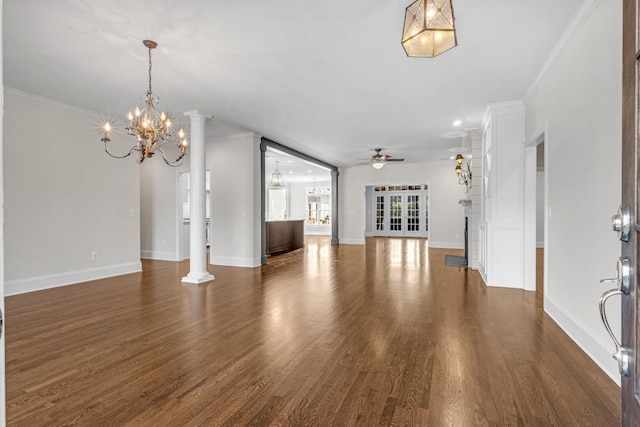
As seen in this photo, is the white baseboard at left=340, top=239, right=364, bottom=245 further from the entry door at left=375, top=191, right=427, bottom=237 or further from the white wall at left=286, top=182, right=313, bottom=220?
the white wall at left=286, top=182, right=313, bottom=220

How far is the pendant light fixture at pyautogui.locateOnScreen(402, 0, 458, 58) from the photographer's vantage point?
204cm

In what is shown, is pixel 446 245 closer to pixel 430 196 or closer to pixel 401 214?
pixel 430 196

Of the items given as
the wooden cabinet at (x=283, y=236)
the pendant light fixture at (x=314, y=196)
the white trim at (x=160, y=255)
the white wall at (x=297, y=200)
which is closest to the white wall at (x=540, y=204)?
the wooden cabinet at (x=283, y=236)

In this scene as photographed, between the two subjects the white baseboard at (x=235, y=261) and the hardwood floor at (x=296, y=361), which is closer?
the hardwood floor at (x=296, y=361)

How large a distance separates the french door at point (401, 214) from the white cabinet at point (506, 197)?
868 cm

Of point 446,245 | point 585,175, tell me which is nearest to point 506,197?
point 585,175

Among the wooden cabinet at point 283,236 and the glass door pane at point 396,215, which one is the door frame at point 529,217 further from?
the glass door pane at point 396,215

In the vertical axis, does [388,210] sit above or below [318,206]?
below

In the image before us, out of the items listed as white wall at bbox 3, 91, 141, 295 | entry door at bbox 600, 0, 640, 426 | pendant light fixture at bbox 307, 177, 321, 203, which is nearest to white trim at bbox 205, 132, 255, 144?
white wall at bbox 3, 91, 141, 295

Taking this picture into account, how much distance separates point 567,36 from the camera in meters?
3.06

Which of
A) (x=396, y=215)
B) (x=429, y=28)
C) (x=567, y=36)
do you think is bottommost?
(x=396, y=215)

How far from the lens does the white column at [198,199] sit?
5.45 meters

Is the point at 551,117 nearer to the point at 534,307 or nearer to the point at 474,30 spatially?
the point at 474,30

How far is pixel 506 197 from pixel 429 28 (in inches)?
143
